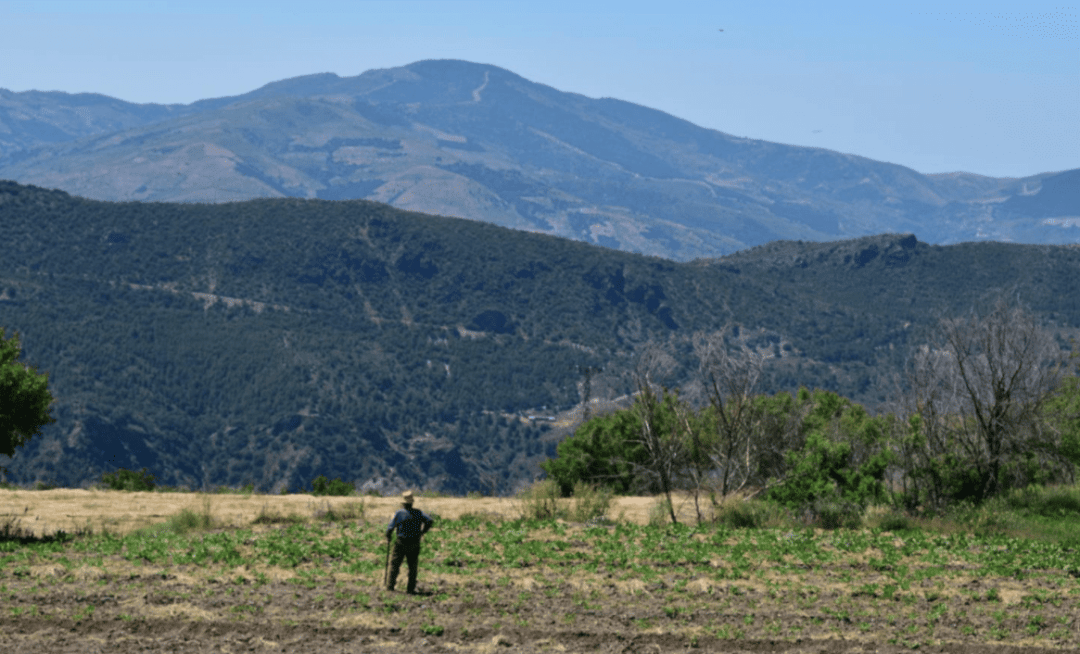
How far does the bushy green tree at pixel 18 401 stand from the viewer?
23.0 meters

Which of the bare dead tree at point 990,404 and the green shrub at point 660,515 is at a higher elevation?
the bare dead tree at point 990,404

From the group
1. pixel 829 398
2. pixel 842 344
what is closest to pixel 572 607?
pixel 829 398

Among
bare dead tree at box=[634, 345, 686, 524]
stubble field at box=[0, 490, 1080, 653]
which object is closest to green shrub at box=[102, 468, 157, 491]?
stubble field at box=[0, 490, 1080, 653]

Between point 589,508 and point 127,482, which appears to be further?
point 127,482

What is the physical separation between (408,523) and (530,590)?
7.59 feet

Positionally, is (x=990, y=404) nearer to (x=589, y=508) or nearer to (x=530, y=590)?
(x=589, y=508)

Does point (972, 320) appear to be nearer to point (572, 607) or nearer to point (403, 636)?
point (572, 607)

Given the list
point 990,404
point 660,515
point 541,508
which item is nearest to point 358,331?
point 990,404

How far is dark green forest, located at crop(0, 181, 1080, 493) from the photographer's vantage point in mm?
125125

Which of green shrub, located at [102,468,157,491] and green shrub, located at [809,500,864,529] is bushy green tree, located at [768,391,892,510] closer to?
green shrub, located at [809,500,864,529]

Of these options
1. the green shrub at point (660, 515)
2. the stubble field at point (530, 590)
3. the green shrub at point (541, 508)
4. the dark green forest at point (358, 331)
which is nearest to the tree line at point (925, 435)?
the green shrub at point (660, 515)

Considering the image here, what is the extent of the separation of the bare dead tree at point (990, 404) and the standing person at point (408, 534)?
51.8 ft

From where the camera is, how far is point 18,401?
23.4m

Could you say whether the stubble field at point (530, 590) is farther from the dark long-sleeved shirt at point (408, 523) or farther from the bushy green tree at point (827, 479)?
the bushy green tree at point (827, 479)
